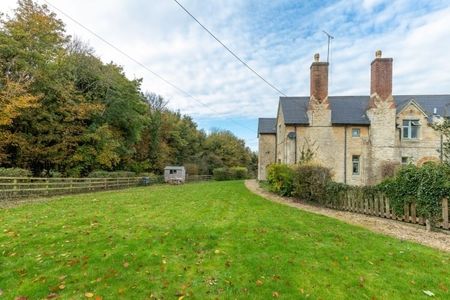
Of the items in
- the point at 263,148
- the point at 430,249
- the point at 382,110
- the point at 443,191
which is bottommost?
the point at 430,249

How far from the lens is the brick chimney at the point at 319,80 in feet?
69.7

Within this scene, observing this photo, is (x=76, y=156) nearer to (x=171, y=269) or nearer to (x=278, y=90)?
(x=278, y=90)

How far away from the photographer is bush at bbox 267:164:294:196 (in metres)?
15.6

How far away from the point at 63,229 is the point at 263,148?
2659 cm

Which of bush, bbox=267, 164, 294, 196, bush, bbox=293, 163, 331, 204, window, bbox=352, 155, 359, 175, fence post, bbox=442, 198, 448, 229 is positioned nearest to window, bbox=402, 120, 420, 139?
window, bbox=352, 155, 359, 175

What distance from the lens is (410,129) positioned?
22047mm

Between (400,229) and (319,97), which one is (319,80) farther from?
(400,229)

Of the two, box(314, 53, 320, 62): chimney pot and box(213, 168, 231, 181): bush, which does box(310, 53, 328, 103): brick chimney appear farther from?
box(213, 168, 231, 181): bush

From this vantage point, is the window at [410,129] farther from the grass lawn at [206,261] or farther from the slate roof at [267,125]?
the grass lawn at [206,261]

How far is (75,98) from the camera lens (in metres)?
23.6

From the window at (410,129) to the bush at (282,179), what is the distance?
Answer: 12.2 m

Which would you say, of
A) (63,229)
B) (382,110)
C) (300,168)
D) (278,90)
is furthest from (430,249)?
(382,110)

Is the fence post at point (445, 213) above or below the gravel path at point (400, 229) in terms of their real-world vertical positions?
above

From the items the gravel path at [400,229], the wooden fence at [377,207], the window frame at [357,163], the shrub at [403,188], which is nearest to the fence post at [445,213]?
the wooden fence at [377,207]
